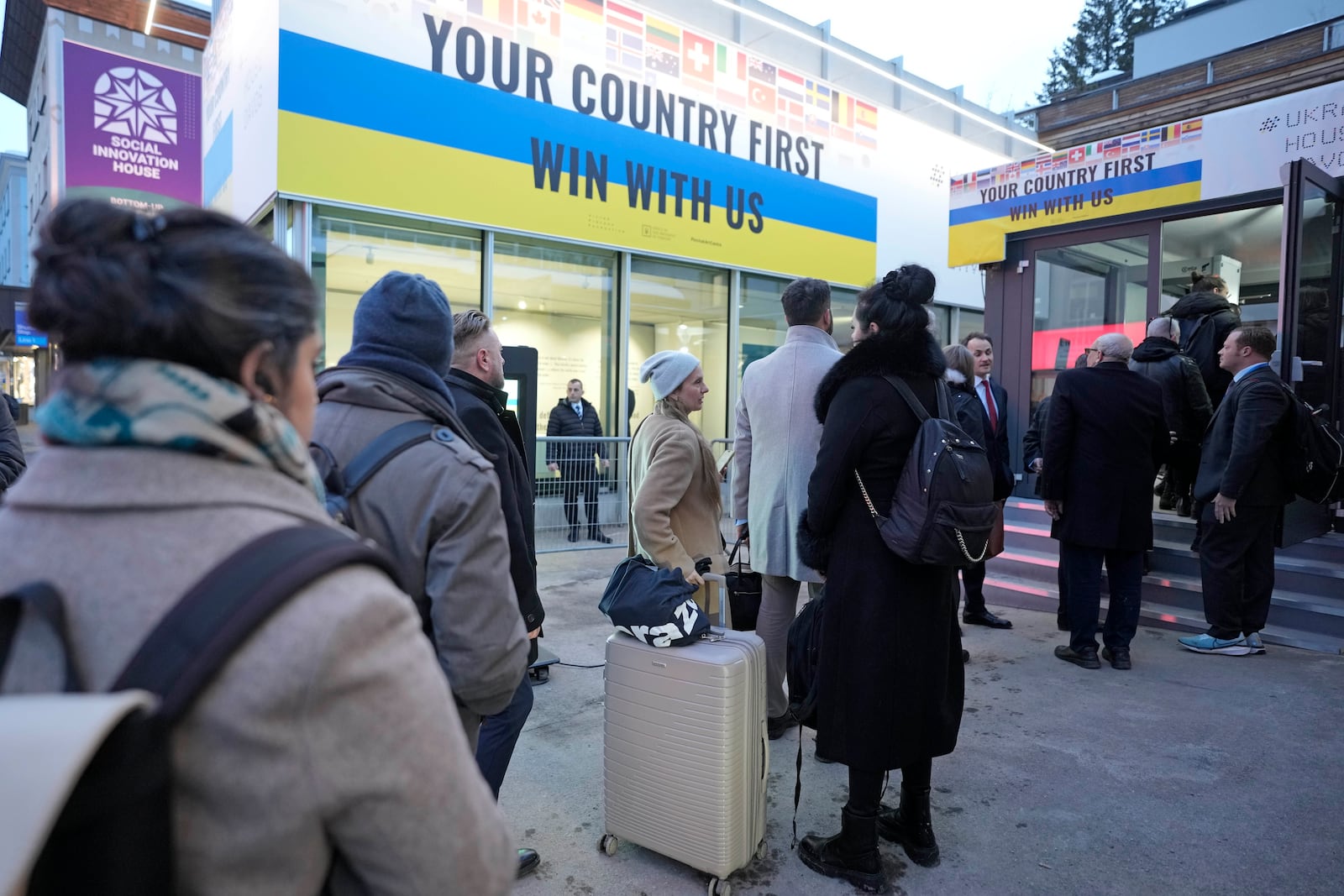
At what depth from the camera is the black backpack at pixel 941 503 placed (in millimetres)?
2475

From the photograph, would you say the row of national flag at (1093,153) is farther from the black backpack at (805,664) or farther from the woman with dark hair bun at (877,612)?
the black backpack at (805,664)

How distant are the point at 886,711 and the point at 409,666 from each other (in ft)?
6.80

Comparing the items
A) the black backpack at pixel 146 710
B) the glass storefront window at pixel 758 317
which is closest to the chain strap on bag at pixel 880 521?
A: the black backpack at pixel 146 710

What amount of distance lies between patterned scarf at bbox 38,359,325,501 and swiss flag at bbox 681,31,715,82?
385 inches

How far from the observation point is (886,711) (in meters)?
2.56

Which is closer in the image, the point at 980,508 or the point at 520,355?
the point at 980,508

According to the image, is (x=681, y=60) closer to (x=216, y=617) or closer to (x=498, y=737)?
(x=498, y=737)

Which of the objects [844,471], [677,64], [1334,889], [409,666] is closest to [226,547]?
[409,666]

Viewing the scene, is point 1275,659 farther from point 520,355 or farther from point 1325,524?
point 520,355

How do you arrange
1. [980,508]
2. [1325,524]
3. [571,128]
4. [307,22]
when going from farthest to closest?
[571,128] < [307,22] < [1325,524] < [980,508]

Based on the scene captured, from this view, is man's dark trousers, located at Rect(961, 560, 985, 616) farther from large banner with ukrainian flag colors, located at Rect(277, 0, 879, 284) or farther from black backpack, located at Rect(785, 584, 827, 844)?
large banner with ukrainian flag colors, located at Rect(277, 0, 879, 284)

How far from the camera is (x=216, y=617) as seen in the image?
732mm

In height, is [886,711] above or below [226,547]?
below

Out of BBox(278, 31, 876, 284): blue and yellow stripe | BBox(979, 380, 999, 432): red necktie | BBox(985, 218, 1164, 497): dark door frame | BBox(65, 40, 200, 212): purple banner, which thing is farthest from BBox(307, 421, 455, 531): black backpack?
BBox(65, 40, 200, 212): purple banner
